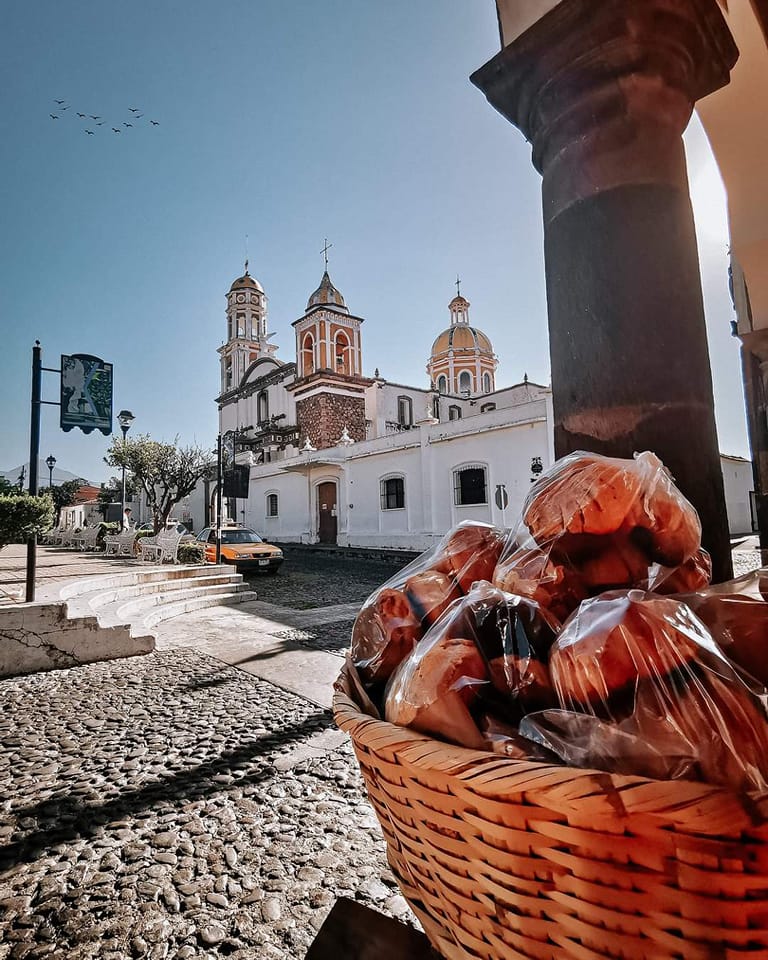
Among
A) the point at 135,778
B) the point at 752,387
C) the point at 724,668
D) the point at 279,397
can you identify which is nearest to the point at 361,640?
the point at 724,668

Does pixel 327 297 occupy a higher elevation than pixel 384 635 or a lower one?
higher

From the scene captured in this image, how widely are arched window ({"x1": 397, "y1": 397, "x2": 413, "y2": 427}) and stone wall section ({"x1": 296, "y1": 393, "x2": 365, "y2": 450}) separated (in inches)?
123

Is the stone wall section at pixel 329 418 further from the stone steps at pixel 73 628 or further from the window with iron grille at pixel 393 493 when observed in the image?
the stone steps at pixel 73 628

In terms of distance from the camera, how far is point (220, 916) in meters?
1.71

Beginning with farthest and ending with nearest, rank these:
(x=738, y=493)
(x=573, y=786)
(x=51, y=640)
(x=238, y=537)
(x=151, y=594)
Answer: (x=738, y=493), (x=238, y=537), (x=151, y=594), (x=51, y=640), (x=573, y=786)

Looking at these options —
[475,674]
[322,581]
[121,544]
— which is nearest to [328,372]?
[121,544]

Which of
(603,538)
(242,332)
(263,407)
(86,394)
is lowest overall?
(603,538)

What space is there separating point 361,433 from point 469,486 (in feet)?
40.1

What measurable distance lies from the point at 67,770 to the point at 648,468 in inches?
130

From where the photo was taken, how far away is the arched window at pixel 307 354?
29.1 m

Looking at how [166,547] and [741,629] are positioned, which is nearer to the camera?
[741,629]

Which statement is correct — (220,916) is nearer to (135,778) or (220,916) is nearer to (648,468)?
(135,778)

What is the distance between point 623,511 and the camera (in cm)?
91

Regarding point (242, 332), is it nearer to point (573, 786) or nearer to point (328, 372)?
point (328, 372)
